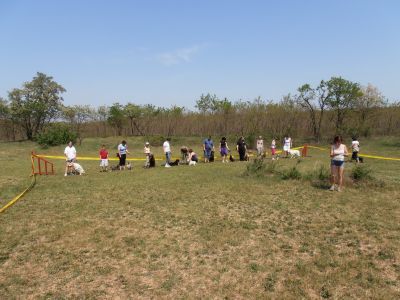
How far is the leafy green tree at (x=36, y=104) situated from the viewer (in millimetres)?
39250

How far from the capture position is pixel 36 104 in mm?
39094

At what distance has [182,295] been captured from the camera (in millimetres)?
4867

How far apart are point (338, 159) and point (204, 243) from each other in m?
5.33

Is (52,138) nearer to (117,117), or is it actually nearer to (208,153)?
(117,117)

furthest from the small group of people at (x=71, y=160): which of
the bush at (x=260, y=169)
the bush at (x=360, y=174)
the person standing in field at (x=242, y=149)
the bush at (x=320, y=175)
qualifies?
the bush at (x=360, y=174)

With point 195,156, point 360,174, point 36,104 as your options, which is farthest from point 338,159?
point 36,104

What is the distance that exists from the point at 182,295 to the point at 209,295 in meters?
0.39

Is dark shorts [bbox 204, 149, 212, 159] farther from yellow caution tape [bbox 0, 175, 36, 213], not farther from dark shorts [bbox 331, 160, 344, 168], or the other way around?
dark shorts [bbox 331, 160, 344, 168]

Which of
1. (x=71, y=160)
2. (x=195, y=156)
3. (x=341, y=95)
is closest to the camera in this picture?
(x=71, y=160)

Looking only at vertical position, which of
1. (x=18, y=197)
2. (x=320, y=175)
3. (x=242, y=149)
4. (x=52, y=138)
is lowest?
(x=18, y=197)

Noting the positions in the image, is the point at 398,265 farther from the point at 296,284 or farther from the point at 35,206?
the point at 35,206

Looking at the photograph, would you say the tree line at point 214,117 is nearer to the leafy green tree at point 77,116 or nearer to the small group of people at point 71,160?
the leafy green tree at point 77,116

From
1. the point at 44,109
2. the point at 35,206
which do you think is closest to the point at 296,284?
the point at 35,206

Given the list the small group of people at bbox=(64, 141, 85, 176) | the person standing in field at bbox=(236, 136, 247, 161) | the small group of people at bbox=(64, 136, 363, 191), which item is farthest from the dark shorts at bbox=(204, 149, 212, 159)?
the small group of people at bbox=(64, 141, 85, 176)
